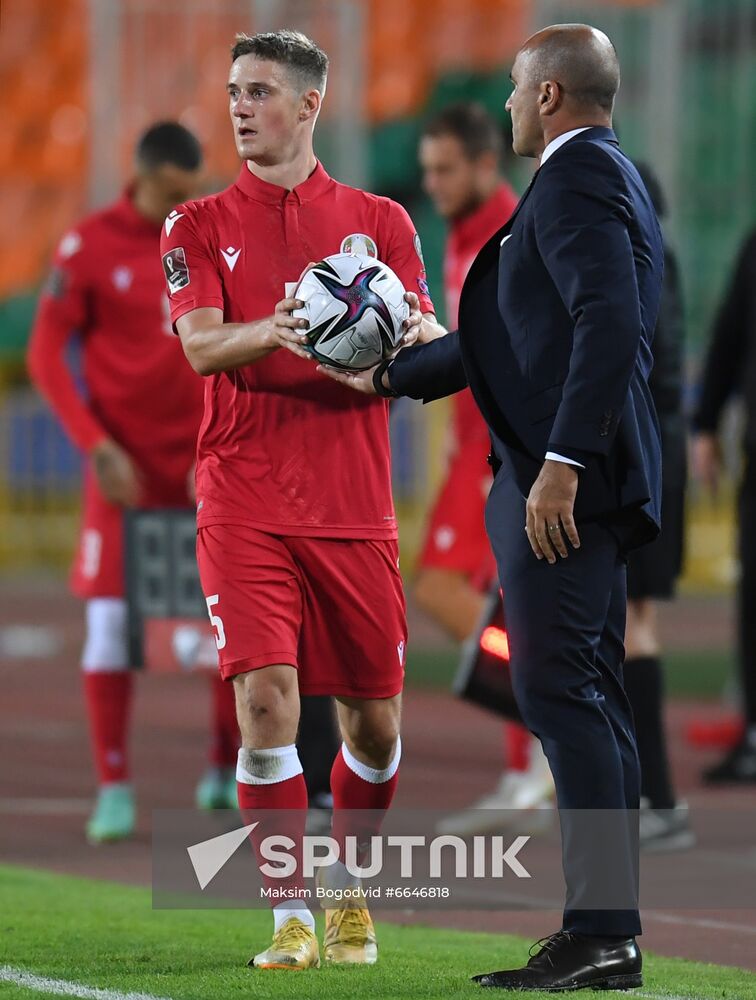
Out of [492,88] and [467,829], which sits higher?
[492,88]

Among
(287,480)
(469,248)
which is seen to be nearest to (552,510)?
(287,480)

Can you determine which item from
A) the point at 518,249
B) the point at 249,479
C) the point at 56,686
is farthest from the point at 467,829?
the point at 56,686

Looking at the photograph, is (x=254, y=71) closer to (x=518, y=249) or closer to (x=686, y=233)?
(x=518, y=249)

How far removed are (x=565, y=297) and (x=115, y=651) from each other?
3.71m

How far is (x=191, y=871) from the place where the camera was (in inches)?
245

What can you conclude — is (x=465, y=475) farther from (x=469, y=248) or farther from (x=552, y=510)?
(x=552, y=510)

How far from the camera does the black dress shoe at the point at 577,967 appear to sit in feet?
13.4

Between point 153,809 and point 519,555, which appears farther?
point 153,809

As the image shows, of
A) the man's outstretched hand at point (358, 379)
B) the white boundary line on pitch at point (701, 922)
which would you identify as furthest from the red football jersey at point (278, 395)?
the white boundary line on pitch at point (701, 922)

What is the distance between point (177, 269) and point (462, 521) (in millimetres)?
3127

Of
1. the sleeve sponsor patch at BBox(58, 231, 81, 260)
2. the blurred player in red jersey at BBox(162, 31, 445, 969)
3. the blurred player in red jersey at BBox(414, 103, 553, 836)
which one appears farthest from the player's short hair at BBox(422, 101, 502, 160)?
the blurred player in red jersey at BBox(162, 31, 445, 969)

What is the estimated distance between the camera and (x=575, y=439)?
403 centimetres

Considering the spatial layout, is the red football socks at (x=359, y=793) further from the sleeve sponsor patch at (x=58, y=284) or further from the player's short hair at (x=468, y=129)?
the player's short hair at (x=468, y=129)

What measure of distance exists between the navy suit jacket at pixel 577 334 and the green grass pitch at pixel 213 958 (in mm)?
1056
